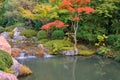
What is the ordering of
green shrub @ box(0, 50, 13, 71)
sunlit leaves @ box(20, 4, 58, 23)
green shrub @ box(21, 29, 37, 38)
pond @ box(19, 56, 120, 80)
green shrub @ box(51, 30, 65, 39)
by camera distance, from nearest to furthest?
1. green shrub @ box(0, 50, 13, 71)
2. pond @ box(19, 56, 120, 80)
3. green shrub @ box(51, 30, 65, 39)
4. sunlit leaves @ box(20, 4, 58, 23)
5. green shrub @ box(21, 29, 37, 38)

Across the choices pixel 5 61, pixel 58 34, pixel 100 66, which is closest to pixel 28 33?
pixel 58 34

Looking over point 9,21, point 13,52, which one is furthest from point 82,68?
point 9,21

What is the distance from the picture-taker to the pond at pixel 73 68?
51.8ft

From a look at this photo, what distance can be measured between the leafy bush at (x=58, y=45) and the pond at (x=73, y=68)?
0.99 m

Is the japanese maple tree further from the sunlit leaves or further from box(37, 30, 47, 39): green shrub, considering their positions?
box(37, 30, 47, 39): green shrub

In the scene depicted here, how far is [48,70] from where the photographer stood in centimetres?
1733

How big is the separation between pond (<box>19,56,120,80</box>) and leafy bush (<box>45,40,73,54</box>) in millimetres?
987

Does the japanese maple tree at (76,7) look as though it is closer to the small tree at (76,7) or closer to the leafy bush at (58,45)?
the small tree at (76,7)

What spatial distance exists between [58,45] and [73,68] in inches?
184

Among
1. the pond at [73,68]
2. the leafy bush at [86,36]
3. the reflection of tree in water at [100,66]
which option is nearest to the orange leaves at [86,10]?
the leafy bush at [86,36]

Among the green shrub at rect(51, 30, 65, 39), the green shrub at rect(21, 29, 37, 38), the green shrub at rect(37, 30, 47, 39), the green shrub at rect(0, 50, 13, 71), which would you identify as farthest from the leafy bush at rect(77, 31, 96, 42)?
the green shrub at rect(0, 50, 13, 71)

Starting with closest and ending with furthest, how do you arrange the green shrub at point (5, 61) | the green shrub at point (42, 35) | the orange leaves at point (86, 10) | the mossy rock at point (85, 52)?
the green shrub at point (5, 61) → the mossy rock at point (85, 52) → the orange leaves at point (86, 10) → the green shrub at point (42, 35)

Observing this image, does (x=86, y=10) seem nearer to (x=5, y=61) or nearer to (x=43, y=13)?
(x=43, y=13)

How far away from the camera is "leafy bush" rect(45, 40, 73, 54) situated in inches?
867
